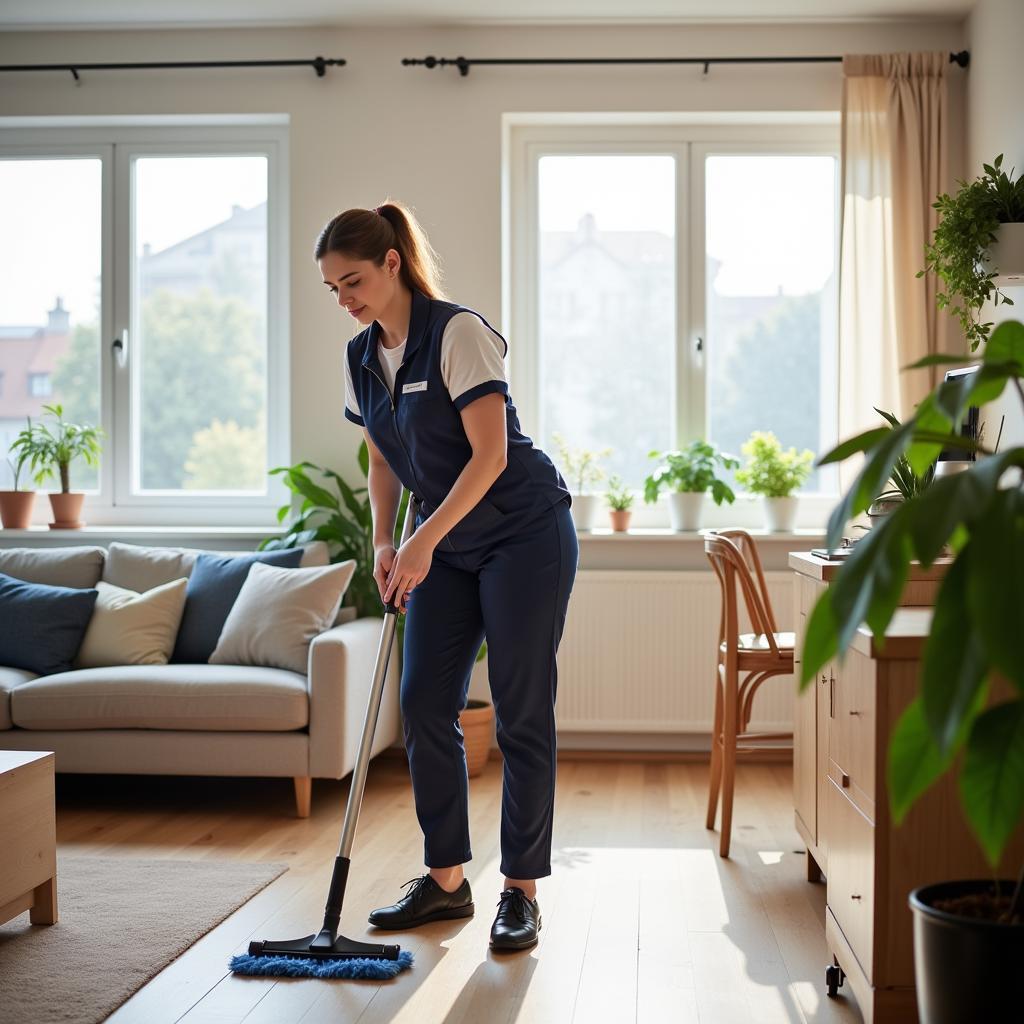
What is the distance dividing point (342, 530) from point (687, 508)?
4.10 feet

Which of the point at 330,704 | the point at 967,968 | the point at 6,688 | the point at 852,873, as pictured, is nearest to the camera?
the point at 967,968

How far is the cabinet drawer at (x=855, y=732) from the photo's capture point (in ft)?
6.28

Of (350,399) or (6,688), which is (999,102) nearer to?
(350,399)

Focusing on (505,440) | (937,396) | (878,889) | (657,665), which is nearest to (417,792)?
(505,440)

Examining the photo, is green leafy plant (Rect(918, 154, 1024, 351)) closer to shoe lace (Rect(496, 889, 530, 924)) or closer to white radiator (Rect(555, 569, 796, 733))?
white radiator (Rect(555, 569, 796, 733))

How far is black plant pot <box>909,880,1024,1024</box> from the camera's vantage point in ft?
4.18

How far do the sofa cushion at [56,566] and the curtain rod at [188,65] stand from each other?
179 centimetres

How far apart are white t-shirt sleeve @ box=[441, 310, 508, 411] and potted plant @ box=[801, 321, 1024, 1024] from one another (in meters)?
1.08

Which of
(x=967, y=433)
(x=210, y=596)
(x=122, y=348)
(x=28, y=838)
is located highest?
(x=122, y=348)

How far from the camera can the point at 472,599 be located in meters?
2.54

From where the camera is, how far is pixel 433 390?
7.99 ft

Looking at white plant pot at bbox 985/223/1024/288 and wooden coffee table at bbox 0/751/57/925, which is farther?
white plant pot at bbox 985/223/1024/288

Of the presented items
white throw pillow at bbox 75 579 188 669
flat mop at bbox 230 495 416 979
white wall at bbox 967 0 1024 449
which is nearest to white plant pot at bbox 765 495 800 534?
white wall at bbox 967 0 1024 449

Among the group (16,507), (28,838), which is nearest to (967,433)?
(28,838)
